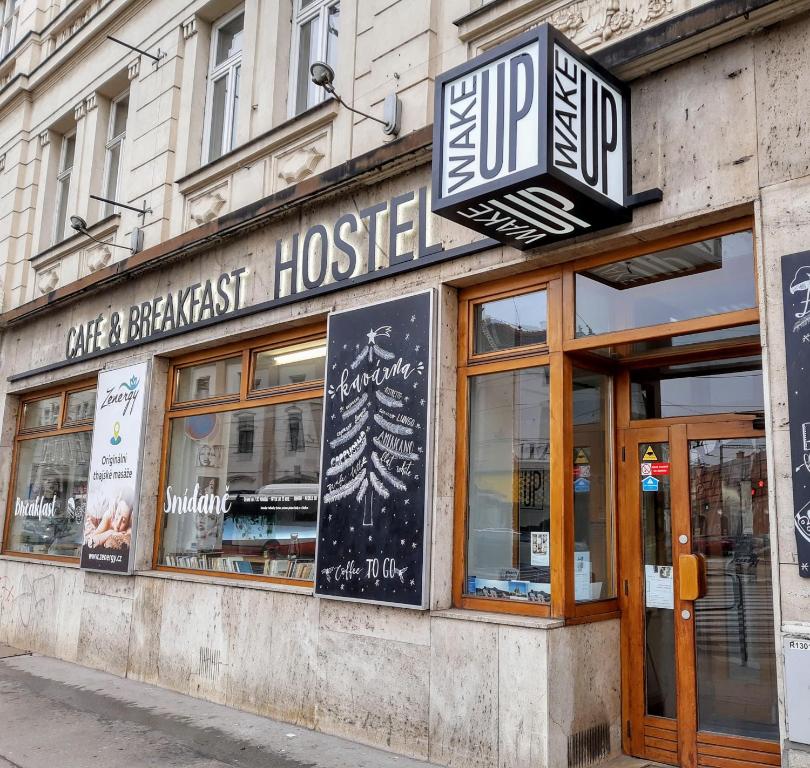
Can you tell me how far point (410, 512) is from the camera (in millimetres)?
6039

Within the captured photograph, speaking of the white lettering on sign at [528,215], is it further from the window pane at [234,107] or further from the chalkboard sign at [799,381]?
the window pane at [234,107]

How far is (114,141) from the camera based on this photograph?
11359 mm

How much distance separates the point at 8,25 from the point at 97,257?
21.9 ft

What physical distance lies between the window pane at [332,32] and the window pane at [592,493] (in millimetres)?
4380

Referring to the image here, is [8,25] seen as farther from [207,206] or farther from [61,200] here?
[207,206]

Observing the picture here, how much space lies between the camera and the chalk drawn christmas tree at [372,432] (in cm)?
622

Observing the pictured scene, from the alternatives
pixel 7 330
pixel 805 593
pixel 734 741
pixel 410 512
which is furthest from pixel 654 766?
pixel 7 330

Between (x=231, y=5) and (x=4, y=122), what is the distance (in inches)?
254

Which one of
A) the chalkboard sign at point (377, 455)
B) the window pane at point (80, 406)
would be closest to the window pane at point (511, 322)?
the chalkboard sign at point (377, 455)

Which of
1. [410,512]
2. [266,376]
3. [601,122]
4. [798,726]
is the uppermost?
[601,122]

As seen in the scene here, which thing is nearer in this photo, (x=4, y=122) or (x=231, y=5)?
(x=231, y=5)

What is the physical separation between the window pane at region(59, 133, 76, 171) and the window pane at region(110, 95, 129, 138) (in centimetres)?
141

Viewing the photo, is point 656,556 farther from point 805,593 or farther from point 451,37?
point 451,37

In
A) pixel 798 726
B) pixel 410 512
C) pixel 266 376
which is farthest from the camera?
pixel 266 376
